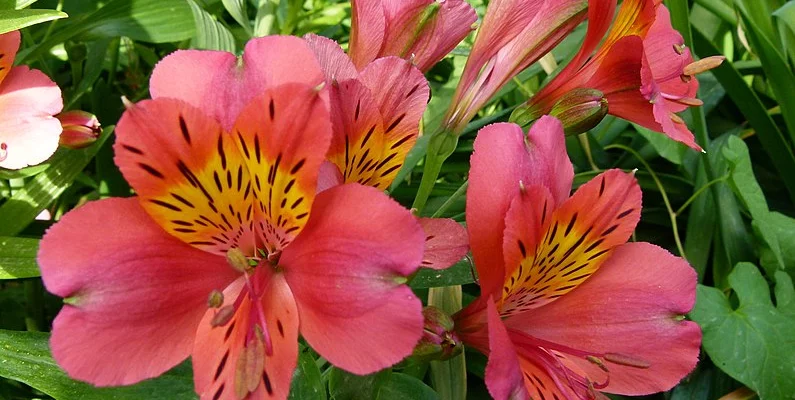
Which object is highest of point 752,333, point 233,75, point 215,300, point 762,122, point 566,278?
point 233,75

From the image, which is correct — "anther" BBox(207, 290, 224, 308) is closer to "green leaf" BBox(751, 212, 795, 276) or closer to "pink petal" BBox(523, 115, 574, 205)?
"pink petal" BBox(523, 115, 574, 205)

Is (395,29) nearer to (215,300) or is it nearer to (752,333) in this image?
(215,300)

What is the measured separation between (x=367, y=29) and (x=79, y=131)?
419 millimetres

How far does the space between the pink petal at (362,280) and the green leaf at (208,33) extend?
504 mm

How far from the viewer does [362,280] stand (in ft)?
1.61

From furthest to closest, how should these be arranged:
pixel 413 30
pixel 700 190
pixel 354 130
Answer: pixel 700 190, pixel 413 30, pixel 354 130

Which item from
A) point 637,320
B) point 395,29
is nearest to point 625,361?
point 637,320

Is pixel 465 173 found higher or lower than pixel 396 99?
lower

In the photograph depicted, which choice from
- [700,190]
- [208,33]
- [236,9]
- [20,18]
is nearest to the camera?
[20,18]

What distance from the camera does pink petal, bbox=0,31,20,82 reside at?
0.86 meters

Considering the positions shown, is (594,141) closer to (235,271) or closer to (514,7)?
(514,7)

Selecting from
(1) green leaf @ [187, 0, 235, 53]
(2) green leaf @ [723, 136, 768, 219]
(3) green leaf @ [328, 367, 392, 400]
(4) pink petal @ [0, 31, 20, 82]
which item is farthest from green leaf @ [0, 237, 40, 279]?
(2) green leaf @ [723, 136, 768, 219]

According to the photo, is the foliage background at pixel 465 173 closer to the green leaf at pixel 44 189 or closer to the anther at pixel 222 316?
the green leaf at pixel 44 189

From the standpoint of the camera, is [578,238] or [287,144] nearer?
[287,144]
